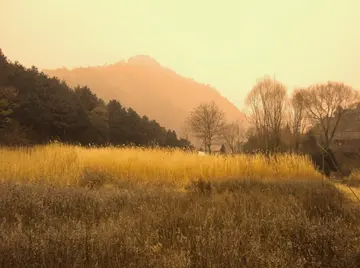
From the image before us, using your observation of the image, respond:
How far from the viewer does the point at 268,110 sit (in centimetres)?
2536

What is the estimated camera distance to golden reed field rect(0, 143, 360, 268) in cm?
251

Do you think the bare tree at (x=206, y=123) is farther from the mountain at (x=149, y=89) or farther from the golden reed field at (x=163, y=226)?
the mountain at (x=149, y=89)

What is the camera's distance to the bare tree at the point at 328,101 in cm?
3650

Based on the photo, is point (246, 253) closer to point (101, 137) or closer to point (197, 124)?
point (101, 137)

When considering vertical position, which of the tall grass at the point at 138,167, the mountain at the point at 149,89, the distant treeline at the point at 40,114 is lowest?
the tall grass at the point at 138,167

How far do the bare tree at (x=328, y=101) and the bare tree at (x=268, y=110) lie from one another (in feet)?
24.9

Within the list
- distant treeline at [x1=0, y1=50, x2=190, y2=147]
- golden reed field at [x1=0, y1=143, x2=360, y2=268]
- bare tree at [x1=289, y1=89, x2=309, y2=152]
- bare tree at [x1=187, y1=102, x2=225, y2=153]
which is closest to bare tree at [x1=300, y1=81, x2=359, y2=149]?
bare tree at [x1=289, y1=89, x2=309, y2=152]

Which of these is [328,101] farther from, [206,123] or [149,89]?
[149,89]

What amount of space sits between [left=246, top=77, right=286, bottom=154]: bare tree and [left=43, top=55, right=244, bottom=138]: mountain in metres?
64.8

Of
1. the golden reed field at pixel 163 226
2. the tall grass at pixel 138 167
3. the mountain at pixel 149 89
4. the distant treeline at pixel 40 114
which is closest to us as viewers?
the golden reed field at pixel 163 226

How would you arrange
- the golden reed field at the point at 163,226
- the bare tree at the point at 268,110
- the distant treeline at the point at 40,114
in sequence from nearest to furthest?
the golden reed field at the point at 163,226 < the distant treeline at the point at 40,114 < the bare tree at the point at 268,110

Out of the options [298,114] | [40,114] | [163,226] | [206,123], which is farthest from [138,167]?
[298,114]

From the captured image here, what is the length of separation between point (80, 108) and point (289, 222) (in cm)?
2053

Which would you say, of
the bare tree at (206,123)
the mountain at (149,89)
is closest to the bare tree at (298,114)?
the bare tree at (206,123)
